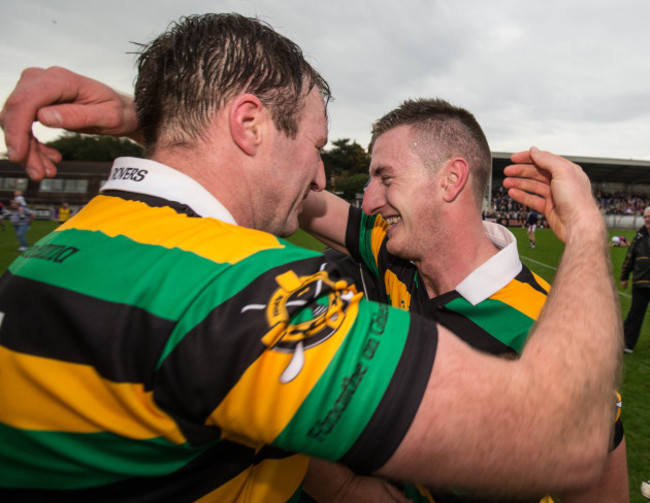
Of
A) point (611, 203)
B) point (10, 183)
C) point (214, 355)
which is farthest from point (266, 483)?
point (611, 203)

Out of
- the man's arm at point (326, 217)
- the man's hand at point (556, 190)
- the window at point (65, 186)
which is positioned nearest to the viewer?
the man's hand at point (556, 190)

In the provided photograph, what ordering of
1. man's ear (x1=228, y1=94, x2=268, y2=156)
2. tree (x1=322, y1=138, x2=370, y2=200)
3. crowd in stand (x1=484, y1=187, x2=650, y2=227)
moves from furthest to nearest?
tree (x1=322, y1=138, x2=370, y2=200)
crowd in stand (x1=484, y1=187, x2=650, y2=227)
man's ear (x1=228, y1=94, x2=268, y2=156)

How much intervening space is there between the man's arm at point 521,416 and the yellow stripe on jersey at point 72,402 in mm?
523

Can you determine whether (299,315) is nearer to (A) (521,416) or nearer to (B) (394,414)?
(B) (394,414)

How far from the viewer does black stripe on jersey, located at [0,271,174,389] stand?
87 cm

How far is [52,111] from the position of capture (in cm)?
137

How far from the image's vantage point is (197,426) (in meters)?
0.94

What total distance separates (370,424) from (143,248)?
0.65m

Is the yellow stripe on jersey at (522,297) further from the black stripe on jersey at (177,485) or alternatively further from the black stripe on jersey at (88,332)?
the black stripe on jersey at (88,332)

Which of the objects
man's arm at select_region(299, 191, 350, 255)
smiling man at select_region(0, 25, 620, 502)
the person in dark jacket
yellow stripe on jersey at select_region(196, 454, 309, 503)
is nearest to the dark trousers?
the person in dark jacket

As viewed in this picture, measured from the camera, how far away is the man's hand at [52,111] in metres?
1.28

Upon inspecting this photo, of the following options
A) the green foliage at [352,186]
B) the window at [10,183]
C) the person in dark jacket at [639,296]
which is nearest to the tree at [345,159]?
the green foliage at [352,186]

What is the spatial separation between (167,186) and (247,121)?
38cm

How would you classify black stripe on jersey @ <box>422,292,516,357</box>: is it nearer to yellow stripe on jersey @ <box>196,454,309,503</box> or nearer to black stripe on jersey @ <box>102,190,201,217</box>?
yellow stripe on jersey @ <box>196,454,309,503</box>
